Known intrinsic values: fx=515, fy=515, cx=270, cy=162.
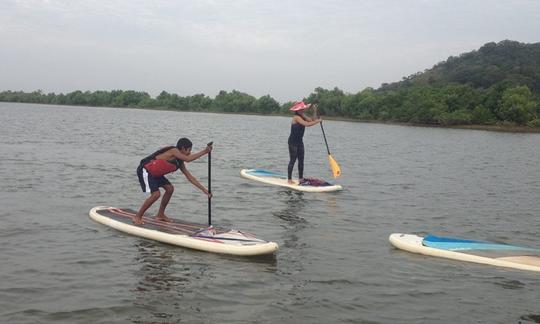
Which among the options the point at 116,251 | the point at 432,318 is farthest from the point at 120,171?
the point at 432,318

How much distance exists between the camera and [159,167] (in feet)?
33.2

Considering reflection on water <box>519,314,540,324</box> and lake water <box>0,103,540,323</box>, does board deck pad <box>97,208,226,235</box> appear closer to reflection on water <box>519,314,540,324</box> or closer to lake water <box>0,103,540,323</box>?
lake water <box>0,103,540,323</box>

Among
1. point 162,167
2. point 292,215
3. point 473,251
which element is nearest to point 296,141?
point 292,215

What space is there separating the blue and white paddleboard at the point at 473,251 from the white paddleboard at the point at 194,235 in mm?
2760

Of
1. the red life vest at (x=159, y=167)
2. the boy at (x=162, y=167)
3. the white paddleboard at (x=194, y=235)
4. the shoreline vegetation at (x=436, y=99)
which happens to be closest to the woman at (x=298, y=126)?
the boy at (x=162, y=167)

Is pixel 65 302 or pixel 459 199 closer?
pixel 65 302

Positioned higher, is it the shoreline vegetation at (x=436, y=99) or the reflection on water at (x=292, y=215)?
the shoreline vegetation at (x=436, y=99)

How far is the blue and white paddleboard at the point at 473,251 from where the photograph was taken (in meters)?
8.88

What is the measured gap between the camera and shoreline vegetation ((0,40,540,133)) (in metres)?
91.3

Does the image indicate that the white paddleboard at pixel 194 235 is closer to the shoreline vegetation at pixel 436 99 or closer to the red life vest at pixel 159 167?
the red life vest at pixel 159 167

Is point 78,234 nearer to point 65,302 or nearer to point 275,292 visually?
point 65,302

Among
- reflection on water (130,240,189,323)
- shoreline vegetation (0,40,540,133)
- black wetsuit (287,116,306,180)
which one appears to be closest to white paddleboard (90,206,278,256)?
reflection on water (130,240,189,323)

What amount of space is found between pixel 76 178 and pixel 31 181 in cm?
156

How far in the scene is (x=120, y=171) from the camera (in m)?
20.3
